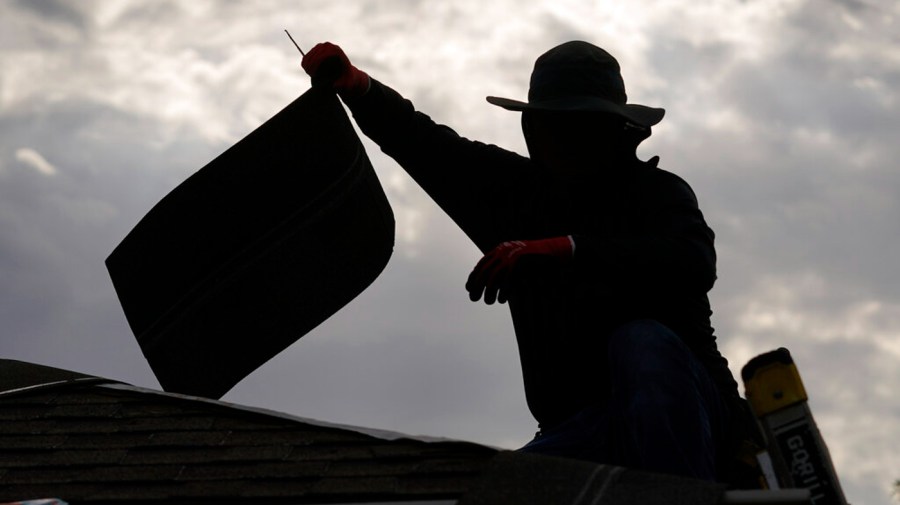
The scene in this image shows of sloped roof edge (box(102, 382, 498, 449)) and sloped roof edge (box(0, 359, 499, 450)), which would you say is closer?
sloped roof edge (box(102, 382, 498, 449))

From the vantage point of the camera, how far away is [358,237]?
4617mm

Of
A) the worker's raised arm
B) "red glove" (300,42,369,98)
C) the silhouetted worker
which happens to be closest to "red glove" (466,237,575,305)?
the silhouetted worker

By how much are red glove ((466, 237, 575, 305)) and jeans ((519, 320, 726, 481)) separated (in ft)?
1.10

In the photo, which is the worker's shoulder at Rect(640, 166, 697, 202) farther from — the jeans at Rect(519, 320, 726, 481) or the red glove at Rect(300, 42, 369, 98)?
the red glove at Rect(300, 42, 369, 98)

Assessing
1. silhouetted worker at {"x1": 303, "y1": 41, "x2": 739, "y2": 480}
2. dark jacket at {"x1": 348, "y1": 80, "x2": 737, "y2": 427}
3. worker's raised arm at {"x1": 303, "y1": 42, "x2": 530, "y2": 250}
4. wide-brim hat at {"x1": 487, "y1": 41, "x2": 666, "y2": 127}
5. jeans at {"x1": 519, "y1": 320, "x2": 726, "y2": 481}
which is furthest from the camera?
worker's raised arm at {"x1": 303, "y1": 42, "x2": 530, "y2": 250}

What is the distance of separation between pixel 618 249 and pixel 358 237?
53.1 inches

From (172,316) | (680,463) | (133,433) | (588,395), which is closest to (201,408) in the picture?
(133,433)

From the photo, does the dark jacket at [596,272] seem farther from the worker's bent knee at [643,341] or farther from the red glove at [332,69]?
the red glove at [332,69]

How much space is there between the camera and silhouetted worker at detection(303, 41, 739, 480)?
135 inches

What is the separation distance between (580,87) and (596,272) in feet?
2.57

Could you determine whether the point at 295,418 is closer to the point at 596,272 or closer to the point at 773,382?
the point at 596,272

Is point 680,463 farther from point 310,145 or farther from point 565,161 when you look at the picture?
point 310,145

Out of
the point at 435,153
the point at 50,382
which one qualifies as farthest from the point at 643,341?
the point at 50,382

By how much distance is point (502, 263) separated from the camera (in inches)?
136
